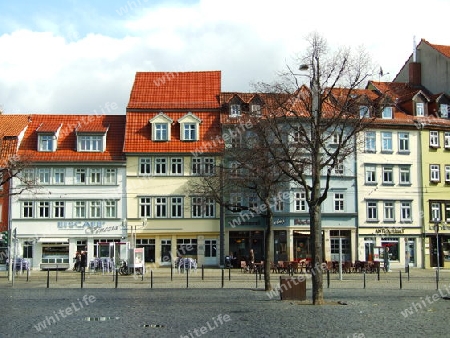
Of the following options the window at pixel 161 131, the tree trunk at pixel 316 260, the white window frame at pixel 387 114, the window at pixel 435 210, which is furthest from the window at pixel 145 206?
the tree trunk at pixel 316 260

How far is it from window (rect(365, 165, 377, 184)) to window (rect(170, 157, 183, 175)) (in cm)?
1546

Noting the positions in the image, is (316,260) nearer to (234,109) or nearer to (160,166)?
(160,166)

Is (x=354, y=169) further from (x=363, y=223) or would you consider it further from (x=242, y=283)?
(x=242, y=283)

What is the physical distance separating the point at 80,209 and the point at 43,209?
2898mm

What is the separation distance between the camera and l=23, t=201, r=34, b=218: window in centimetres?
5325

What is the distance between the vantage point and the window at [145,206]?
53.9m

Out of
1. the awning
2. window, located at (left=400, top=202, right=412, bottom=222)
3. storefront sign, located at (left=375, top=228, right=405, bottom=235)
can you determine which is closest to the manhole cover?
the awning

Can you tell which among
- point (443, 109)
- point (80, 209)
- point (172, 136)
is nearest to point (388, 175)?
point (443, 109)

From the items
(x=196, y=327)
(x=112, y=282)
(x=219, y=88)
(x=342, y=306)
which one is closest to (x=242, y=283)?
(x=112, y=282)

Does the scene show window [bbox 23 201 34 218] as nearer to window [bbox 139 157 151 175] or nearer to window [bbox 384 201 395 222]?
window [bbox 139 157 151 175]

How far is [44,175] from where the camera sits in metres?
53.7

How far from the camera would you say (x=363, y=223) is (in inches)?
2183

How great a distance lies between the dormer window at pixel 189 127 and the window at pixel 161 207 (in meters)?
5.29

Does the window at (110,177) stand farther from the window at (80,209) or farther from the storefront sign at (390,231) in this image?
the storefront sign at (390,231)
